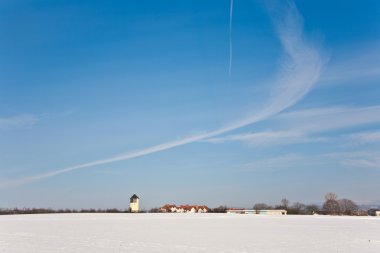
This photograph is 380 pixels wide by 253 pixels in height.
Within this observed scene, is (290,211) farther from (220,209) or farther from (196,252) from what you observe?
(196,252)

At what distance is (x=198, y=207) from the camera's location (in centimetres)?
16450

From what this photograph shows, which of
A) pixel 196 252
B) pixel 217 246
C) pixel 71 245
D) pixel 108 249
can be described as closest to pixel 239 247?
pixel 217 246

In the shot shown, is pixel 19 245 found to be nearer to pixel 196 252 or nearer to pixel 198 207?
A: pixel 196 252

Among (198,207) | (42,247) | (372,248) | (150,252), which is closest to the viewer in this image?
(150,252)

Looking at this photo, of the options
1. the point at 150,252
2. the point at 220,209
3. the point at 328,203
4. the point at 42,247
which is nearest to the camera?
the point at 150,252

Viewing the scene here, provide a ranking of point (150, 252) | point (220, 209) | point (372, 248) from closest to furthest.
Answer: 1. point (150, 252)
2. point (372, 248)
3. point (220, 209)

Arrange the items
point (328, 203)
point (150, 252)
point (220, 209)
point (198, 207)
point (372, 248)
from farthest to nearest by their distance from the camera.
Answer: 1. point (198, 207)
2. point (328, 203)
3. point (220, 209)
4. point (372, 248)
5. point (150, 252)

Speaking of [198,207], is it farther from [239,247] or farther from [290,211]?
[239,247]

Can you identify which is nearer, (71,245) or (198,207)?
(71,245)

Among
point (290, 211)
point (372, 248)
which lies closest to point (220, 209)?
point (290, 211)

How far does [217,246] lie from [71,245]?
23.4 feet

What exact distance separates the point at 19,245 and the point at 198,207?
5812 inches

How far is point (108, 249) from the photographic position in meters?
18.6

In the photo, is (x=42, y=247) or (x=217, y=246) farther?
(x=217, y=246)
